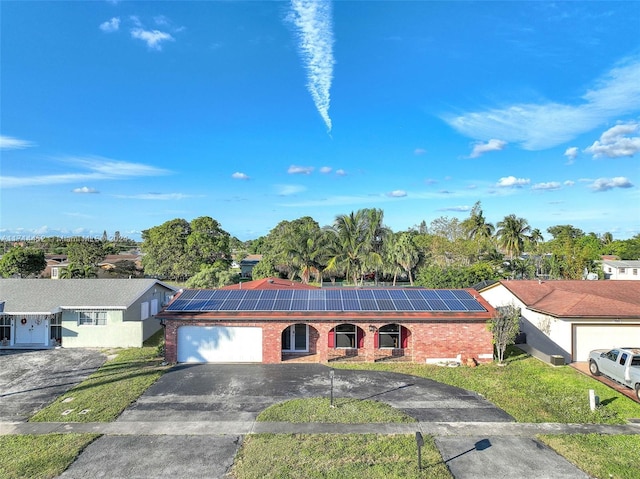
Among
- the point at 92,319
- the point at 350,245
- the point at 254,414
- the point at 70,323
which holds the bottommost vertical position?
the point at 254,414

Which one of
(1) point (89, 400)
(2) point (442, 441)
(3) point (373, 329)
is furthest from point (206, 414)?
(3) point (373, 329)

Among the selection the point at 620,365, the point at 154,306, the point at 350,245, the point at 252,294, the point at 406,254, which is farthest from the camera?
the point at 406,254

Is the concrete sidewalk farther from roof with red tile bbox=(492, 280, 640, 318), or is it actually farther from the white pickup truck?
roof with red tile bbox=(492, 280, 640, 318)

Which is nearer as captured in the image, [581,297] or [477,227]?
[581,297]

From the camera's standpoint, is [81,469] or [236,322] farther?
[236,322]

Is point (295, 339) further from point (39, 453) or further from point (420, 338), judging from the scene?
point (39, 453)

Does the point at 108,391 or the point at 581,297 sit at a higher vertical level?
the point at 581,297

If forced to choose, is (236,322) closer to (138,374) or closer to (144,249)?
(138,374)

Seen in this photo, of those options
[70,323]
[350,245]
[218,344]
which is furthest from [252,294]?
[350,245]
